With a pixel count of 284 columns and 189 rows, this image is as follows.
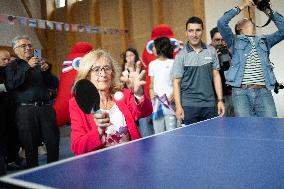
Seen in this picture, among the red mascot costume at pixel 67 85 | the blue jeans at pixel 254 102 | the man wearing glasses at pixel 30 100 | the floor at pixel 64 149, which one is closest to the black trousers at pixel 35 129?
the man wearing glasses at pixel 30 100

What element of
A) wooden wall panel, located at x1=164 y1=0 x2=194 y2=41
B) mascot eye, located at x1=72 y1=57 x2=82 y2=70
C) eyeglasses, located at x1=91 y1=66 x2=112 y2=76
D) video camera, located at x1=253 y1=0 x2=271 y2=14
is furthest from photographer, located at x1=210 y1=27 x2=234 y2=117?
wooden wall panel, located at x1=164 y1=0 x2=194 y2=41

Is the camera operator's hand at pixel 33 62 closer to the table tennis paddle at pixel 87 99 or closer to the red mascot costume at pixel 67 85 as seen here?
the red mascot costume at pixel 67 85

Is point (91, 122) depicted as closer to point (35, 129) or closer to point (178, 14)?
point (35, 129)

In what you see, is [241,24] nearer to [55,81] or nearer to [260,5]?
[260,5]

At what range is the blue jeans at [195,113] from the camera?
9.97 ft

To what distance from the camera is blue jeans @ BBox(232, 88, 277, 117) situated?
2836mm

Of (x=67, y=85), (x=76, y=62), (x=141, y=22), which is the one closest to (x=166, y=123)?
(x=76, y=62)

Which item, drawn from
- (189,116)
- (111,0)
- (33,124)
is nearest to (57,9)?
(111,0)

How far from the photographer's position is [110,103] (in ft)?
6.31

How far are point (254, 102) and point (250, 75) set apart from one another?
0.72 ft

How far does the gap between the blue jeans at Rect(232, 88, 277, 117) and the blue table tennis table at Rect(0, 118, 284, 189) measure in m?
1.10

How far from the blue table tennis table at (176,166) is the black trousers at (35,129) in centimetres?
202

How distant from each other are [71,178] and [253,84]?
2.11 meters

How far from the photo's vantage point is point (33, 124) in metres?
3.45
